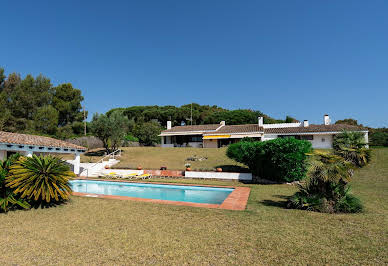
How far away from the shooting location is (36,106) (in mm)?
43938

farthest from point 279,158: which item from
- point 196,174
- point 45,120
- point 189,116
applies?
point 189,116

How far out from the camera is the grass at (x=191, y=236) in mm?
4762

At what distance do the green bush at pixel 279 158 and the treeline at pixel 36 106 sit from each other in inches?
1481

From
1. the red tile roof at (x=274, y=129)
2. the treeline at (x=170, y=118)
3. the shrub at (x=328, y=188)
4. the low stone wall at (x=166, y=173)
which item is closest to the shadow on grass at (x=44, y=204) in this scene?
the shrub at (x=328, y=188)

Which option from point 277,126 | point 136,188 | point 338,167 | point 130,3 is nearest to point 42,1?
point 130,3

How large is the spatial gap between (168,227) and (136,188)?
11863 mm

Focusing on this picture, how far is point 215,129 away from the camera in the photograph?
45.5 m

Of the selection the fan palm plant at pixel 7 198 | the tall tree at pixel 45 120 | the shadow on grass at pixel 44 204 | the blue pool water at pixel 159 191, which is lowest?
the blue pool water at pixel 159 191

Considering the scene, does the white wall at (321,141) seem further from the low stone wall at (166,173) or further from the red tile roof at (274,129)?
the low stone wall at (166,173)

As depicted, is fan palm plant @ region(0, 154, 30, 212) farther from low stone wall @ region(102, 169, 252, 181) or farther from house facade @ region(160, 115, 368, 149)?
house facade @ region(160, 115, 368, 149)

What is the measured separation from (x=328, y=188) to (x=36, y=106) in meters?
51.1

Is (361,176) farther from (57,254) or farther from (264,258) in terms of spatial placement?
(57,254)

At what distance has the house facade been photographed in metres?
37.9

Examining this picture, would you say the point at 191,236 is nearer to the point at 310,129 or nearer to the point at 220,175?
the point at 220,175
